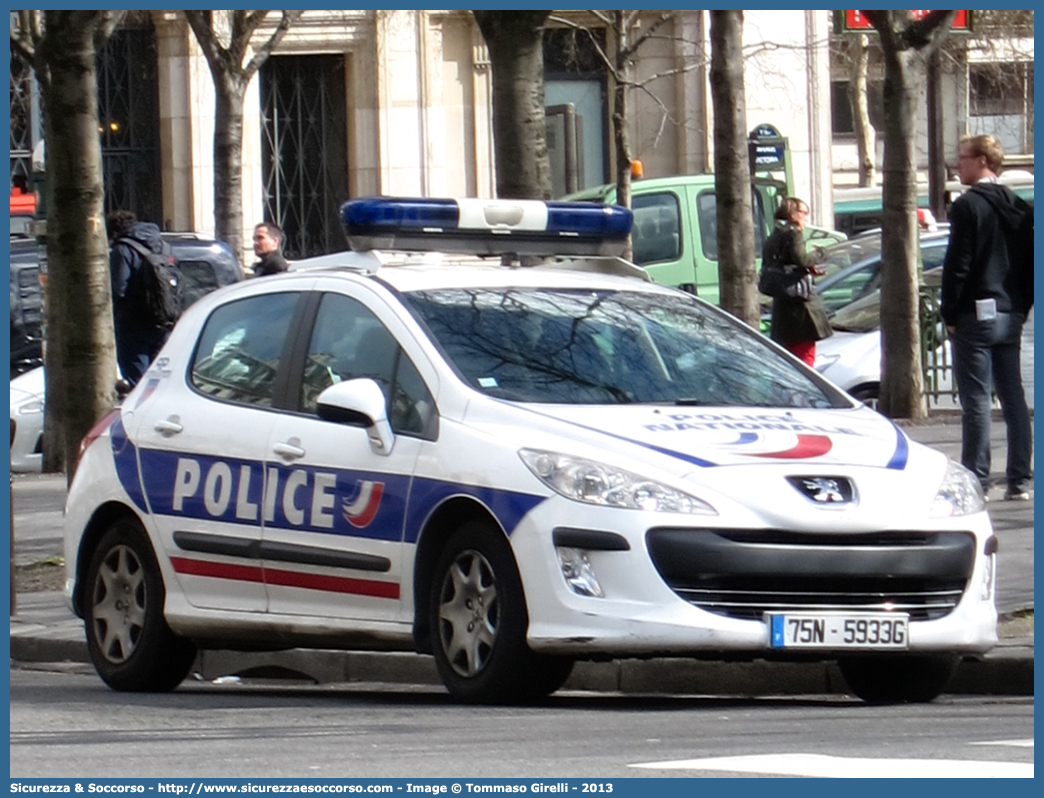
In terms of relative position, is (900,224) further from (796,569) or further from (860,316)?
(796,569)

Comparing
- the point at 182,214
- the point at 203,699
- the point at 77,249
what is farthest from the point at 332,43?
the point at 203,699

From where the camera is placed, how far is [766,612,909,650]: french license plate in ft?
24.5

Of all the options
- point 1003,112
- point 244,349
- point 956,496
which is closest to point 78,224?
point 244,349

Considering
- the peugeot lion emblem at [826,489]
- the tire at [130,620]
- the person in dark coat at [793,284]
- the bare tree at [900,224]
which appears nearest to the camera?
the peugeot lion emblem at [826,489]

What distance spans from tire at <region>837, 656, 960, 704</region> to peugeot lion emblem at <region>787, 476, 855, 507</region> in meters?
0.75

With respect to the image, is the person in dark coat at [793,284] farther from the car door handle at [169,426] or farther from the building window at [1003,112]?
the building window at [1003,112]

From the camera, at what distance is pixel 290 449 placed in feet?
27.6

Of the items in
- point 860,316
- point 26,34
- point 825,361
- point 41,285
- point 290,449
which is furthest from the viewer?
point 41,285

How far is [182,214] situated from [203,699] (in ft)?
98.1

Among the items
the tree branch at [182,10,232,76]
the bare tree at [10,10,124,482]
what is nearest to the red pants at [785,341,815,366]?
the bare tree at [10,10,124,482]

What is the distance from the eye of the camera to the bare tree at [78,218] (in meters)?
13.0

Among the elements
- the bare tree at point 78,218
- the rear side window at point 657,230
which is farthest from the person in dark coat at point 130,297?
the rear side window at point 657,230

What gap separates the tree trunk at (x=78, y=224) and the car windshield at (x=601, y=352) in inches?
200

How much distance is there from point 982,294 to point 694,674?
13.5ft
